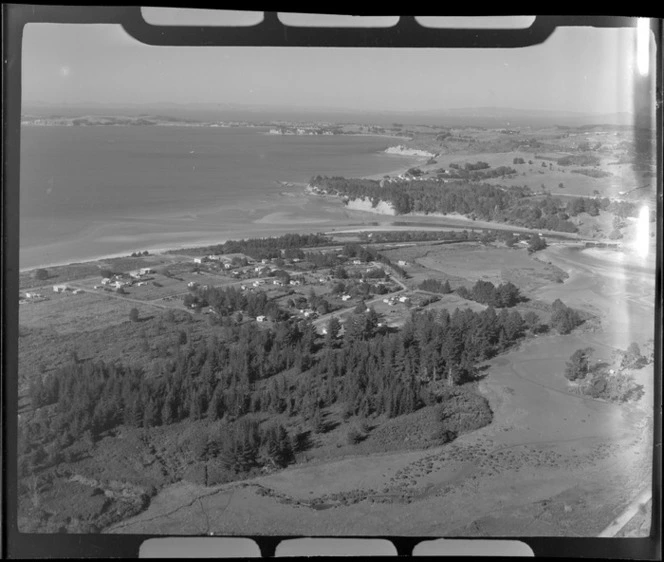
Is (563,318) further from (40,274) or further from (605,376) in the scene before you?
(40,274)

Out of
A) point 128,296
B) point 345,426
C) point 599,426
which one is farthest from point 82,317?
point 599,426

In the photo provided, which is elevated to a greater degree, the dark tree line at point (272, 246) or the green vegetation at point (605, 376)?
the dark tree line at point (272, 246)

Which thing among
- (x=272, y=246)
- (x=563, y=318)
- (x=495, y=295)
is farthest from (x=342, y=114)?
(x=563, y=318)

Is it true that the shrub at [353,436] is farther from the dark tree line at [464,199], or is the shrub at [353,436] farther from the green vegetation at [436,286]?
the dark tree line at [464,199]

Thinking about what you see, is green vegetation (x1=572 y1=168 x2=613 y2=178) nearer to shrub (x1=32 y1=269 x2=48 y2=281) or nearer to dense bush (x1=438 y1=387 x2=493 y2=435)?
dense bush (x1=438 y1=387 x2=493 y2=435)

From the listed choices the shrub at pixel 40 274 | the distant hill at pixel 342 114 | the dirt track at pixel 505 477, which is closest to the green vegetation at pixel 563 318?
the dirt track at pixel 505 477

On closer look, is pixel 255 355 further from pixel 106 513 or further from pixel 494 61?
pixel 494 61
